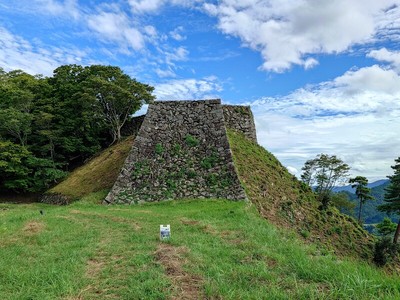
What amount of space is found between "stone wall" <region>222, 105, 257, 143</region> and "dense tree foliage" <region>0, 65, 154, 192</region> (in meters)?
7.13

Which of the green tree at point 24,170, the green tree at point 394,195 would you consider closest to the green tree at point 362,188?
the green tree at point 394,195

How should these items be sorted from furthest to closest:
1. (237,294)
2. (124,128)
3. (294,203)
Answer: (124,128) → (294,203) → (237,294)

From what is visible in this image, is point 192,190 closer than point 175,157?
A: Yes

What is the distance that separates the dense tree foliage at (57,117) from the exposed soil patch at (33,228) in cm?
1466

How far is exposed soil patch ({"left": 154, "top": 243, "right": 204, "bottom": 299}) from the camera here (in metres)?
3.80

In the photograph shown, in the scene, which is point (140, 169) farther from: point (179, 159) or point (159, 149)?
point (179, 159)

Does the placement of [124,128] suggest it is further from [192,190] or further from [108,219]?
[108,219]

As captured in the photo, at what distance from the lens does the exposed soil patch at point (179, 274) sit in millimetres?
3803

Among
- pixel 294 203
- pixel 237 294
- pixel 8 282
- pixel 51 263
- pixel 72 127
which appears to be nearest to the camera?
pixel 237 294

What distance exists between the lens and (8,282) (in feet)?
14.2

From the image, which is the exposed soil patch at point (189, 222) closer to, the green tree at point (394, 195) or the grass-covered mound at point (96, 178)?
the grass-covered mound at point (96, 178)

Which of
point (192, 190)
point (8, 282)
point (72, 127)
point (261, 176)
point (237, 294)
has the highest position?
point (72, 127)

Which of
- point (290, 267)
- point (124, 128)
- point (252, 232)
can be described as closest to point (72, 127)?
point (124, 128)

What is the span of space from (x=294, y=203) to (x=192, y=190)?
17.7ft
